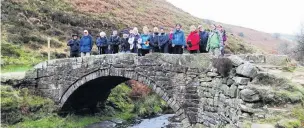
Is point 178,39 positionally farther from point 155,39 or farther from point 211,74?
point 211,74

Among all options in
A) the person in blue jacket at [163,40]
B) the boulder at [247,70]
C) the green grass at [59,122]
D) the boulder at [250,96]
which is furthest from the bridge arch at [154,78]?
the boulder at [250,96]

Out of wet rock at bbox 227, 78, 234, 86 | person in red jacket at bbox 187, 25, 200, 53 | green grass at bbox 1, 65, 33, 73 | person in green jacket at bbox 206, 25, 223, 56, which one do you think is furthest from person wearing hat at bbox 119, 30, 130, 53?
wet rock at bbox 227, 78, 234, 86

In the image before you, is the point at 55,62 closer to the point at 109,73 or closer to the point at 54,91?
the point at 54,91

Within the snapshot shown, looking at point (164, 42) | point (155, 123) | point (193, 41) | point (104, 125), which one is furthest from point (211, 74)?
point (104, 125)

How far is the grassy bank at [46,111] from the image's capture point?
1788cm

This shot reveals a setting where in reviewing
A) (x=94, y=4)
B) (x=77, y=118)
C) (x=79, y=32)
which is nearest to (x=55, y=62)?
(x=77, y=118)

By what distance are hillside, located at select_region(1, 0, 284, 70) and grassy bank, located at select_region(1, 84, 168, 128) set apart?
3.84 m

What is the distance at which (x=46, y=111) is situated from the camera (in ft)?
63.6

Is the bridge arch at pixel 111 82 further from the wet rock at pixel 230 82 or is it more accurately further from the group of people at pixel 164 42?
the wet rock at pixel 230 82

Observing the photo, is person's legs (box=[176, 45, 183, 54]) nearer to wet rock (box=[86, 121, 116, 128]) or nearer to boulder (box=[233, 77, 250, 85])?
A: boulder (box=[233, 77, 250, 85])

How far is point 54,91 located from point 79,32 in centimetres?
1337

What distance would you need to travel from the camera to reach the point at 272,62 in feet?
49.1

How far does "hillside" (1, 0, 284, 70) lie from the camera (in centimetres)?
2548

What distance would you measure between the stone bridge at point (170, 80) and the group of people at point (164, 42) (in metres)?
0.61
